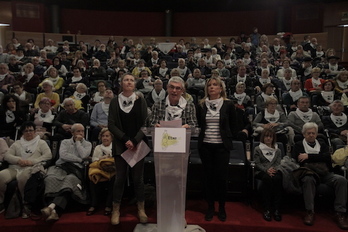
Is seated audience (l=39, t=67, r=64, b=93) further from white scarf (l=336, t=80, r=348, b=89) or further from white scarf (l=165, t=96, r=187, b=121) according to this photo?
white scarf (l=336, t=80, r=348, b=89)

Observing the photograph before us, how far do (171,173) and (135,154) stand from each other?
1.57ft

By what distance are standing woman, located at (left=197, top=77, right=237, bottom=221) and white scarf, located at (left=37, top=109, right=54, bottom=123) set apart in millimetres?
2517

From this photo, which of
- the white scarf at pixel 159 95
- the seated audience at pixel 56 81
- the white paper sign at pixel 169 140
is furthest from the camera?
the seated audience at pixel 56 81

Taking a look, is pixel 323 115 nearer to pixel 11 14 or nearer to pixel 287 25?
pixel 287 25

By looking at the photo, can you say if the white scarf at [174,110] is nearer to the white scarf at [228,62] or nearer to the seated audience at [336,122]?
the seated audience at [336,122]

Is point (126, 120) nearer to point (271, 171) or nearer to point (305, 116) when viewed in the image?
point (271, 171)

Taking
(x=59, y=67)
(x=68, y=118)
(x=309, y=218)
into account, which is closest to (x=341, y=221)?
(x=309, y=218)

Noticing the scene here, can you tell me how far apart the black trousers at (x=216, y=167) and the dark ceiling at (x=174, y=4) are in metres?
11.4

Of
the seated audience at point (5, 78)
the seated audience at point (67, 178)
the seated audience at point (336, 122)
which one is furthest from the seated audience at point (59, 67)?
the seated audience at point (336, 122)

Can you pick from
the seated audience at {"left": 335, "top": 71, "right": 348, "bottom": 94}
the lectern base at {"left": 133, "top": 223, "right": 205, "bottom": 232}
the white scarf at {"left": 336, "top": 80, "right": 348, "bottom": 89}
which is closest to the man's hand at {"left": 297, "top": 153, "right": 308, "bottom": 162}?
the lectern base at {"left": 133, "top": 223, "right": 205, "bottom": 232}

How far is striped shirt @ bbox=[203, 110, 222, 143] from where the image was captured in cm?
276

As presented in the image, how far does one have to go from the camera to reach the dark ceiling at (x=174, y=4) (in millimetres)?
12992

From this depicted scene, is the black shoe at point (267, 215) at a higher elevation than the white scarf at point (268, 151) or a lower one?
lower

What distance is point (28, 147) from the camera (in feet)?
11.2
